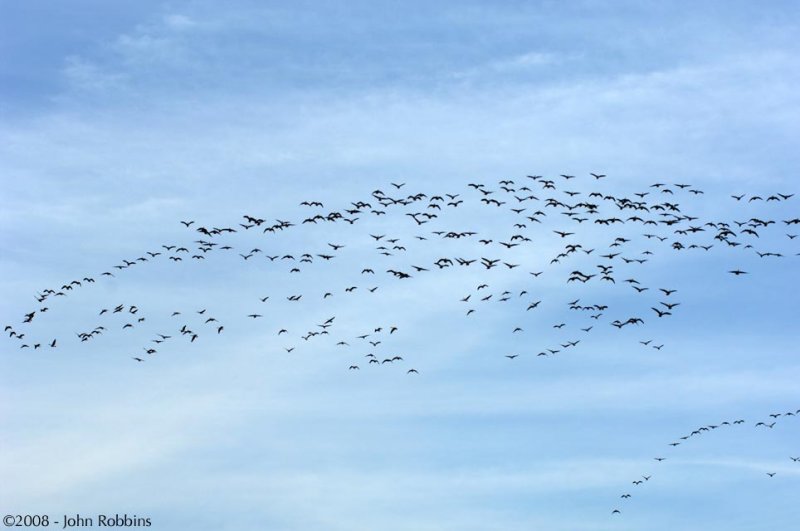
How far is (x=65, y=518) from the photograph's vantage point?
90812mm

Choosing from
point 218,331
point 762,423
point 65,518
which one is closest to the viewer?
point 65,518

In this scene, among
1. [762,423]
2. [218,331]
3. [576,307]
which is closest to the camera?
[218,331]

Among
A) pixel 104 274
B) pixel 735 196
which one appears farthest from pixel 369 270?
pixel 735 196

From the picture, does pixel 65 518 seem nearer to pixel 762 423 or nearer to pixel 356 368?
pixel 356 368

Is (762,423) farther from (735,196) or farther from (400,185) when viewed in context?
(400,185)

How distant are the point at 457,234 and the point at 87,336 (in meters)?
44.2

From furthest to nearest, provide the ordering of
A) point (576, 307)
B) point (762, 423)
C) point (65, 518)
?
point (762, 423)
point (576, 307)
point (65, 518)

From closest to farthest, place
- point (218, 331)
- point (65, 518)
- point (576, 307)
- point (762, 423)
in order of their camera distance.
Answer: point (65, 518), point (218, 331), point (576, 307), point (762, 423)

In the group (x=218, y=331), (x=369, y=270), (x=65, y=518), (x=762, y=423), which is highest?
(x=369, y=270)

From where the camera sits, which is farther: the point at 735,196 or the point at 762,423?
the point at 762,423

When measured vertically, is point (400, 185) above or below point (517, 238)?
above

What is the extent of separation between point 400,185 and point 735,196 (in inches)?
1410

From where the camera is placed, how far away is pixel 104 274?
391 feet

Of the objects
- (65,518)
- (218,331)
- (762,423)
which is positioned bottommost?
(65,518)
